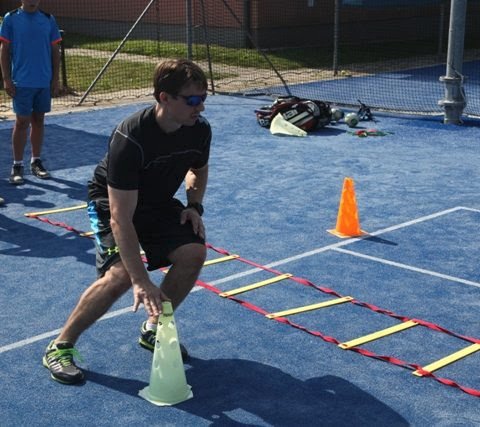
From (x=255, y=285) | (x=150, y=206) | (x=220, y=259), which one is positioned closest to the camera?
(x=150, y=206)

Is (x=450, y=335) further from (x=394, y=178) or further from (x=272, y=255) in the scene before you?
(x=394, y=178)

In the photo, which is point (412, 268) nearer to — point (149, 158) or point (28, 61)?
point (149, 158)

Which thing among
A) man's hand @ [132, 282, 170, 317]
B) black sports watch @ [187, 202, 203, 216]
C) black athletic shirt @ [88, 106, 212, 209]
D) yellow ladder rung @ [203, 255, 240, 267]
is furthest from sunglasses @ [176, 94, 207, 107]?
yellow ladder rung @ [203, 255, 240, 267]

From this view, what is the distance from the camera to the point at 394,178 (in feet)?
33.7

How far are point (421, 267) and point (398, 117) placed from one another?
7.94 m

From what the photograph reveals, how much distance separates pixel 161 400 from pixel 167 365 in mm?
206

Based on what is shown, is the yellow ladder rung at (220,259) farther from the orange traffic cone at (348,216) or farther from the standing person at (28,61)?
the standing person at (28,61)

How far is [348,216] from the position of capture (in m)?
7.92

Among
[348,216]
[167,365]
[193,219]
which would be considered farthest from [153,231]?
[348,216]

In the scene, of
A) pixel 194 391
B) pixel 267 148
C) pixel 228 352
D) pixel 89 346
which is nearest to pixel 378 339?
pixel 228 352

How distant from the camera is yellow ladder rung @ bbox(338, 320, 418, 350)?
5.57 m

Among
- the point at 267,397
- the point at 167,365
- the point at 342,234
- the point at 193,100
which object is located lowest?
the point at 267,397

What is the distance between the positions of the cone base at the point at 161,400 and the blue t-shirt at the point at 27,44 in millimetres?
5657

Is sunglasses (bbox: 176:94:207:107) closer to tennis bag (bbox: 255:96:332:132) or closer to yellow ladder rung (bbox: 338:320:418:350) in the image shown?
yellow ladder rung (bbox: 338:320:418:350)
